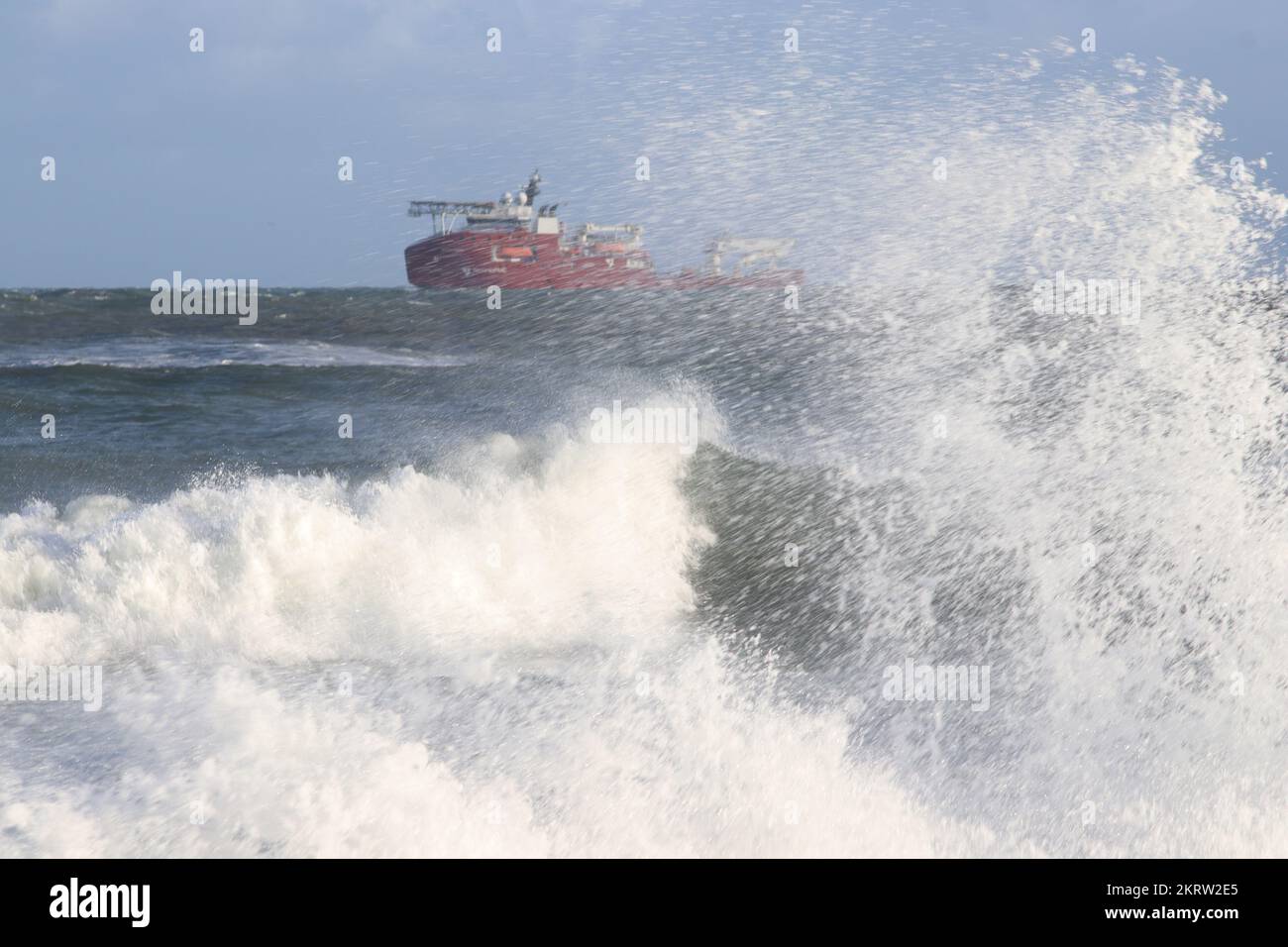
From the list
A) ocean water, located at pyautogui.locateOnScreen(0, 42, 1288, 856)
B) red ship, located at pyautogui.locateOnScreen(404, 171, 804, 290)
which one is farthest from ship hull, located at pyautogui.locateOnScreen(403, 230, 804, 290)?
ocean water, located at pyautogui.locateOnScreen(0, 42, 1288, 856)

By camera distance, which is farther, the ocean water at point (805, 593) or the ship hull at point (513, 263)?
the ship hull at point (513, 263)

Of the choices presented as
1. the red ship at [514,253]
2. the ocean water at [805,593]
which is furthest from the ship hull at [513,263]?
the ocean water at [805,593]

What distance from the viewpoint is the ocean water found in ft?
16.9

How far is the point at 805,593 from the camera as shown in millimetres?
9086

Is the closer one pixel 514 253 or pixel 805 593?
pixel 805 593

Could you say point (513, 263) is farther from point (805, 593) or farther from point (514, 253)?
point (805, 593)

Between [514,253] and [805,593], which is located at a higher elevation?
[514,253]

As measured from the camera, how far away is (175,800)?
15.4 feet

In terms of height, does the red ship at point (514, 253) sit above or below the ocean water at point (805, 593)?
above

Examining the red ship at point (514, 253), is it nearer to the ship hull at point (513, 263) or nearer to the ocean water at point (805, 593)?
the ship hull at point (513, 263)

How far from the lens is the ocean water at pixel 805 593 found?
203 inches

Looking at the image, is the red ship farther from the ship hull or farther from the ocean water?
the ocean water

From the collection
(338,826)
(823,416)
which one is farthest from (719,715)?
(823,416)

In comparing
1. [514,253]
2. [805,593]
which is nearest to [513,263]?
[514,253]
